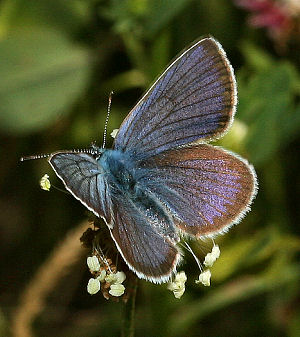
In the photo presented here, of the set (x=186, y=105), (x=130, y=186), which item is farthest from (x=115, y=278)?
(x=186, y=105)

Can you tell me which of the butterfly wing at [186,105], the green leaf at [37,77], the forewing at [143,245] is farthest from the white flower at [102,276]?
the green leaf at [37,77]

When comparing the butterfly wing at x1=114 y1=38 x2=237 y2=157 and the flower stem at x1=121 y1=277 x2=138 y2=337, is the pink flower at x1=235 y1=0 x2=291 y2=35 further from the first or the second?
the flower stem at x1=121 y1=277 x2=138 y2=337

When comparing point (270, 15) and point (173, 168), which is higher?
point (173, 168)

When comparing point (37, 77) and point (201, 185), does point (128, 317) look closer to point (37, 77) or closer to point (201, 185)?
point (201, 185)

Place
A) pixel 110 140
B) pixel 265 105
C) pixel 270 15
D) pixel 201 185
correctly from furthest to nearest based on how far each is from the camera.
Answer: pixel 110 140 < pixel 270 15 < pixel 265 105 < pixel 201 185

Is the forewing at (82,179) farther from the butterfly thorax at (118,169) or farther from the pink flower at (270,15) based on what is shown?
the pink flower at (270,15)

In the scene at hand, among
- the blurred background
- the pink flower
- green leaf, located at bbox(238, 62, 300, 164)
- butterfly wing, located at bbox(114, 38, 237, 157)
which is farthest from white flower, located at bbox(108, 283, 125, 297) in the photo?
the pink flower

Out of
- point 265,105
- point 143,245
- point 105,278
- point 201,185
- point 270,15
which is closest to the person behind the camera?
point 143,245
